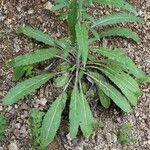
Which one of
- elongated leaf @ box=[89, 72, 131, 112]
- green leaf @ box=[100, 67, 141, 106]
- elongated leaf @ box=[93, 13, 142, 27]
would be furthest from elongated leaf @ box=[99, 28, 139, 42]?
elongated leaf @ box=[89, 72, 131, 112]

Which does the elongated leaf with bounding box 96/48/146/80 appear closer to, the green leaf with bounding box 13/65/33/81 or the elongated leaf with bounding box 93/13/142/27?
the elongated leaf with bounding box 93/13/142/27

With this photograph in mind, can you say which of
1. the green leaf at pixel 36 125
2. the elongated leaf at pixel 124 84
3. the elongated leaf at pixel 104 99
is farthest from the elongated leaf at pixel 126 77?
the green leaf at pixel 36 125

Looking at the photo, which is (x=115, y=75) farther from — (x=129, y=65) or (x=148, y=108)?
(x=148, y=108)

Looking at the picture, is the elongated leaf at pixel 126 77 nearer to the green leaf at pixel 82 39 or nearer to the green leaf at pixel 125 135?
the green leaf at pixel 125 135

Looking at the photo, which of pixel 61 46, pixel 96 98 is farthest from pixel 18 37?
pixel 96 98

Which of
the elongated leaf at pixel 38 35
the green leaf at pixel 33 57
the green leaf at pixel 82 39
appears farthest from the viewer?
the elongated leaf at pixel 38 35
